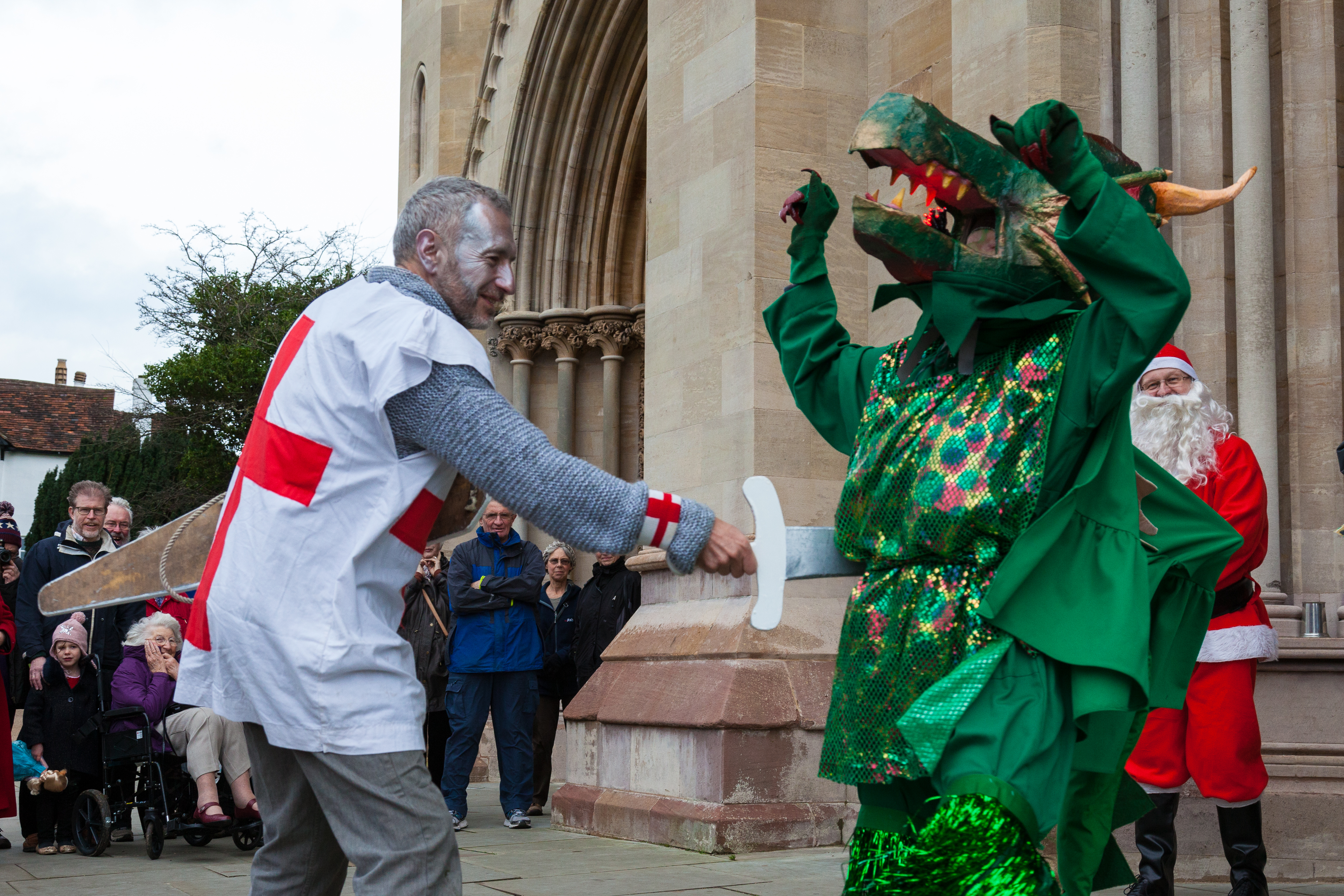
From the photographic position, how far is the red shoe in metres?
6.79

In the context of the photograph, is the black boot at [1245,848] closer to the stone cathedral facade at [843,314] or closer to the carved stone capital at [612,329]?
the stone cathedral facade at [843,314]

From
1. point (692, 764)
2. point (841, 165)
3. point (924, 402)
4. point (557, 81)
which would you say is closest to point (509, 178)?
point (557, 81)

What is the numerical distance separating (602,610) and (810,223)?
5.60m

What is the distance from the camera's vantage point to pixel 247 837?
692 centimetres

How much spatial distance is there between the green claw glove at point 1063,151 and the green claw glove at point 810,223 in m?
0.64

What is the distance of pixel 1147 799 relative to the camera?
324 centimetres

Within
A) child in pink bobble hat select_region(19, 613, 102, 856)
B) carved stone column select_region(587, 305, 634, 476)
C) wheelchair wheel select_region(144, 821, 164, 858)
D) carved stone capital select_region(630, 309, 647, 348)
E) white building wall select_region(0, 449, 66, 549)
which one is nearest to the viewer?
wheelchair wheel select_region(144, 821, 164, 858)

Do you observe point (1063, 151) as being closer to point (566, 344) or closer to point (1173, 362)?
point (1173, 362)

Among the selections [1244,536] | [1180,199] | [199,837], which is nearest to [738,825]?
[1244,536]

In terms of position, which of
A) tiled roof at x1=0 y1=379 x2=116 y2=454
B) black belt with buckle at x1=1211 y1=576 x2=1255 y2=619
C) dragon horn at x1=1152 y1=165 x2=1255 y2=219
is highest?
tiled roof at x1=0 y1=379 x2=116 y2=454

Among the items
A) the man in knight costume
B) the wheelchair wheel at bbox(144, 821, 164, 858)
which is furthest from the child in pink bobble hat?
the man in knight costume

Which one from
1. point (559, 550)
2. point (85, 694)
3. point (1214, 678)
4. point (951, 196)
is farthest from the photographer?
point (559, 550)

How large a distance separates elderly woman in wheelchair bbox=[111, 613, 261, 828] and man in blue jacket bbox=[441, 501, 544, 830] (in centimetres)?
109

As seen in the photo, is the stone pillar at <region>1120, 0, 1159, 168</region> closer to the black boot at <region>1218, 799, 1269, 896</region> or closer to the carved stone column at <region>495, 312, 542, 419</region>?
the black boot at <region>1218, 799, 1269, 896</region>
